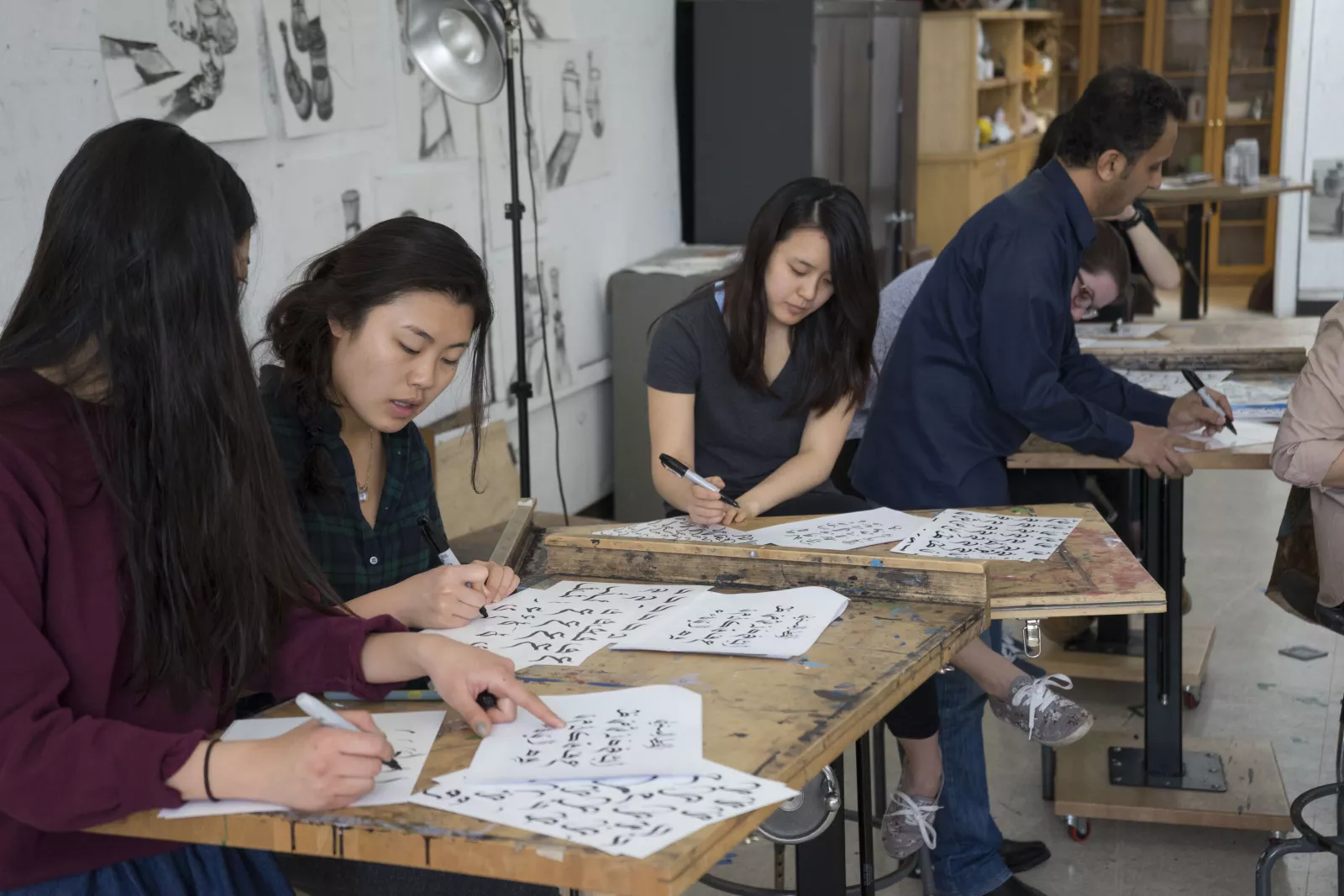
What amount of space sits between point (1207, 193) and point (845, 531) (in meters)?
5.41

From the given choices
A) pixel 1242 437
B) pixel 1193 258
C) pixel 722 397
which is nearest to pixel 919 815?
pixel 722 397

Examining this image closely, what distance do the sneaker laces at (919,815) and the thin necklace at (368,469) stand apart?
1.00 m

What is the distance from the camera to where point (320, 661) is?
1.33 metres

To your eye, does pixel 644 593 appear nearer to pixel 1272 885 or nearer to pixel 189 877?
pixel 189 877

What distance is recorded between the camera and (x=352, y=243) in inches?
67.9

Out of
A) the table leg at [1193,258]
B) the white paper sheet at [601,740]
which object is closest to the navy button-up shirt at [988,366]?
the white paper sheet at [601,740]

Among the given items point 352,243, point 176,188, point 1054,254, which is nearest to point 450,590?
point 352,243

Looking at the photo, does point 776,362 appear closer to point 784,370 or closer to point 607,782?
point 784,370

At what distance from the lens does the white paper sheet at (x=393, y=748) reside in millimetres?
1094

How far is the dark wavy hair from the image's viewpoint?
2.44m

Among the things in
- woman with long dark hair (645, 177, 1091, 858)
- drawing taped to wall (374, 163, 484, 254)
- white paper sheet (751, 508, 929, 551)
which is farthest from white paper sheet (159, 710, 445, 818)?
drawing taped to wall (374, 163, 484, 254)

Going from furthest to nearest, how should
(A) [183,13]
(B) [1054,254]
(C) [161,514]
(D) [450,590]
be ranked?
(A) [183,13] → (B) [1054,254] → (D) [450,590] → (C) [161,514]

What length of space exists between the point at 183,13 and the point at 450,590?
1.63 metres

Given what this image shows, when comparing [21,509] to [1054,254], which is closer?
[21,509]
